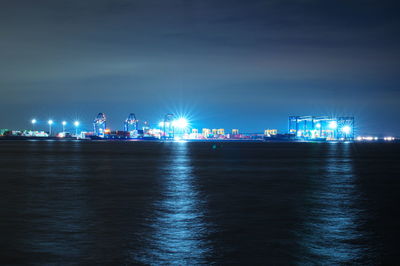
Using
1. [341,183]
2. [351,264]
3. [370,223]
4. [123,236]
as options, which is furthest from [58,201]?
[341,183]

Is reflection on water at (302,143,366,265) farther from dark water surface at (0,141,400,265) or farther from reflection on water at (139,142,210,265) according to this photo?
reflection on water at (139,142,210,265)

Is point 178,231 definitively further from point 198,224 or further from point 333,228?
point 333,228

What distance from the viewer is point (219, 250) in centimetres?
1084

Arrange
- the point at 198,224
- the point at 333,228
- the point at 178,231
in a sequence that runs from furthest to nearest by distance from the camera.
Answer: the point at 198,224 → the point at 333,228 → the point at 178,231

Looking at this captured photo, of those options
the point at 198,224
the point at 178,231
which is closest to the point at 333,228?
the point at 198,224

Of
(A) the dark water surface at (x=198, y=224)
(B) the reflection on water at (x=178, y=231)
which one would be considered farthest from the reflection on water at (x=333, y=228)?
(B) the reflection on water at (x=178, y=231)

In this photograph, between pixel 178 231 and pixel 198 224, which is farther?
pixel 198 224

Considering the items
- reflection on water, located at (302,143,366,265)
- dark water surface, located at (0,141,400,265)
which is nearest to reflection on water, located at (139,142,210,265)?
dark water surface, located at (0,141,400,265)

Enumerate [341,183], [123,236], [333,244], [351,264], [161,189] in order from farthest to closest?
[341,183]
[161,189]
[123,236]
[333,244]
[351,264]

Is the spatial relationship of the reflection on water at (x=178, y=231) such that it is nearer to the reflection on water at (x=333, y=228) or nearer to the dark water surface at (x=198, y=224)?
the dark water surface at (x=198, y=224)

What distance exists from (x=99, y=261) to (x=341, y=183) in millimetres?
22895

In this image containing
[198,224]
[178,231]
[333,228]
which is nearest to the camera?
[178,231]

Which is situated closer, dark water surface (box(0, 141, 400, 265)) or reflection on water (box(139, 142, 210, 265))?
reflection on water (box(139, 142, 210, 265))

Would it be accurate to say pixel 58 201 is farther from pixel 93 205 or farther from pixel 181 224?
pixel 181 224
